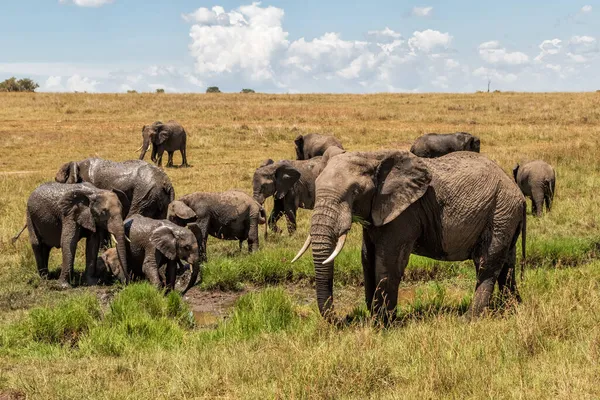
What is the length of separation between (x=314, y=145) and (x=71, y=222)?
1334 cm

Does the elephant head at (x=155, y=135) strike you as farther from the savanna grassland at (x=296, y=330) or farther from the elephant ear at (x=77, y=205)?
the elephant ear at (x=77, y=205)

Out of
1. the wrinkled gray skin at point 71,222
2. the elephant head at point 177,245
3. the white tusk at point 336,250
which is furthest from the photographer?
the wrinkled gray skin at point 71,222

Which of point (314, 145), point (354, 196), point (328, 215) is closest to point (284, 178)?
point (354, 196)

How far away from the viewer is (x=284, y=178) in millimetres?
14398

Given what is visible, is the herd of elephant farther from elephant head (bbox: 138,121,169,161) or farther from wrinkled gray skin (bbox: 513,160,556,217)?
elephant head (bbox: 138,121,169,161)

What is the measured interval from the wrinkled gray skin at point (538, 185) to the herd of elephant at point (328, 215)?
0.03 meters

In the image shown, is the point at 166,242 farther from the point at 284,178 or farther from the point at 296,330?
the point at 284,178

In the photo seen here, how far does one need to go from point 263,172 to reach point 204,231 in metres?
2.38

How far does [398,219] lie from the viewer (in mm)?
7270

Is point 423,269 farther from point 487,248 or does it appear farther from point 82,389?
point 82,389

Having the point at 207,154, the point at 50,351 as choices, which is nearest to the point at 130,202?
the point at 50,351

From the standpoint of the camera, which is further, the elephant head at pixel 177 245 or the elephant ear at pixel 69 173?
the elephant ear at pixel 69 173

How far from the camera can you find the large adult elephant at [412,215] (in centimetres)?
678

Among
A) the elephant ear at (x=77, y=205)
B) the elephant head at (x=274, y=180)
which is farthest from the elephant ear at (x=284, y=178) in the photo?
the elephant ear at (x=77, y=205)
